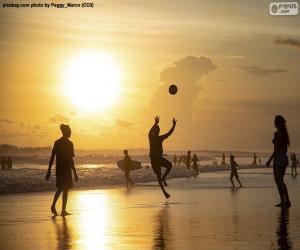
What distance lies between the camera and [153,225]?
13.8 meters

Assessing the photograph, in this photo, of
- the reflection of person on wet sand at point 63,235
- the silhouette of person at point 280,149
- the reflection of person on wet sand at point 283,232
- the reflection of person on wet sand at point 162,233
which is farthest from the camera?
the silhouette of person at point 280,149

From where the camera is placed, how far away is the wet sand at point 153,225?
434 inches

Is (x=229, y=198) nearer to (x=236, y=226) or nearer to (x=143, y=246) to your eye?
(x=236, y=226)

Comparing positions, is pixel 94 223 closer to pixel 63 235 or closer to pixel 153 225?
pixel 153 225

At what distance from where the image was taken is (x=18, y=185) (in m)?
29.8

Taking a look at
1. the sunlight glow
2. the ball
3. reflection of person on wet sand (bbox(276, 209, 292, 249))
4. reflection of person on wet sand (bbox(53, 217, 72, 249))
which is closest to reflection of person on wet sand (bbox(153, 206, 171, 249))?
the sunlight glow

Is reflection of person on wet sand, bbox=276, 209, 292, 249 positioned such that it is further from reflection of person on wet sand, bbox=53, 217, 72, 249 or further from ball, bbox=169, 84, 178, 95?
ball, bbox=169, 84, 178, 95

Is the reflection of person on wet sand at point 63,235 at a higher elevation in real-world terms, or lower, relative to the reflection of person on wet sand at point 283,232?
higher

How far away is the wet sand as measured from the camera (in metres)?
11.0

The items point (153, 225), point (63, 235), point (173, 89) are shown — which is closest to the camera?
point (63, 235)

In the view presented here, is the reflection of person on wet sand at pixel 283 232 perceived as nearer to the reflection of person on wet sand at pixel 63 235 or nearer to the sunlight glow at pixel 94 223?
the sunlight glow at pixel 94 223

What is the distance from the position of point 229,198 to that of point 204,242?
11704 millimetres

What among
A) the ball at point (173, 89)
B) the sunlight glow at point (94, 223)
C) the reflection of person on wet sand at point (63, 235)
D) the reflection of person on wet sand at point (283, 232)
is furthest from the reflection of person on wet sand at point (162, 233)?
the ball at point (173, 89)

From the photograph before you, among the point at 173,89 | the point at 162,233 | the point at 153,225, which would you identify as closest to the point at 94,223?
the point at 153,225
